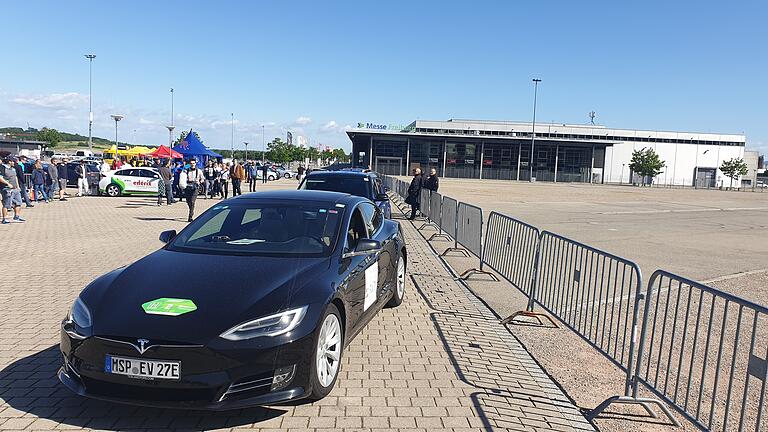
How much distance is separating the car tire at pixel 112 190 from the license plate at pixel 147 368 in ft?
73.8

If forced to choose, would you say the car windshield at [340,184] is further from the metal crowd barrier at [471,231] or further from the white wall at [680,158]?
the white wall at [680,158]

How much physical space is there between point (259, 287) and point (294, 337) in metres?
0.51

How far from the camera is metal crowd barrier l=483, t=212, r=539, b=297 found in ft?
22.9

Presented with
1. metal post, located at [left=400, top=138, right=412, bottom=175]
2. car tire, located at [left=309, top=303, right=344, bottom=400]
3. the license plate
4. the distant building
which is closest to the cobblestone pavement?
car tire, located at [left=309, top=303, right=344, bottom=400]

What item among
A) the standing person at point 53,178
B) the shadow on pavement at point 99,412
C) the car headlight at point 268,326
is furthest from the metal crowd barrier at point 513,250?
the standing person at point 53,178

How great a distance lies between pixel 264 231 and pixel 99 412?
Answer: 2.02 meters

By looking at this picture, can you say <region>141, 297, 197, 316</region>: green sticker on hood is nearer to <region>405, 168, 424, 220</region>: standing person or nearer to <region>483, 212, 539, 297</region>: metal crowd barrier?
<region>483, 212, 539, 297</region>: metal crowd barrier

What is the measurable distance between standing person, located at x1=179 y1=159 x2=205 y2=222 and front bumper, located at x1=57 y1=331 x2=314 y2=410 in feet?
39.7

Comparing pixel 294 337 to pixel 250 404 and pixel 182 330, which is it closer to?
pixel 250 404

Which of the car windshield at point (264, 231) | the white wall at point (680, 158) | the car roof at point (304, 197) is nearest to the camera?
the car windshield at point (264, 231)

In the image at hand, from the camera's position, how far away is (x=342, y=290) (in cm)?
427

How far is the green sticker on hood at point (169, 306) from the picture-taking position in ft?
11.6

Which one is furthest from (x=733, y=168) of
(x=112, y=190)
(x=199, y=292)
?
(x=199, y=292)

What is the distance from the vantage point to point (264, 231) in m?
5.06
